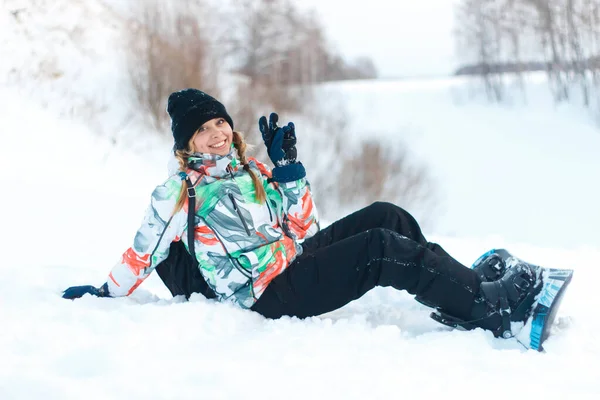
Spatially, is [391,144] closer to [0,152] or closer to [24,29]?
[24,29]

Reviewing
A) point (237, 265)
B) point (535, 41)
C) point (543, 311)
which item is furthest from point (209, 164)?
point (535, 41)

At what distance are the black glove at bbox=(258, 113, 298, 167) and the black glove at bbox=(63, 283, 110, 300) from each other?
0.85m

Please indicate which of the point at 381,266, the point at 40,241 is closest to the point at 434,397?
the point at 381,266

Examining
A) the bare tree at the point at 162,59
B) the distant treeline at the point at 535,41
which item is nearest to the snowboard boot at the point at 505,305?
the bare tree at the point at 162,59

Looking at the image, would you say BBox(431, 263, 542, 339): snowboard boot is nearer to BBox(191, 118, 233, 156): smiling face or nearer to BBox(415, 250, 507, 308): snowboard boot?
BBox(415, 250, 507, 308): snowboard boot

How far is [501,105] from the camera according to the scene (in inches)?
683

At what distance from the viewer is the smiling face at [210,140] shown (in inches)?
82.8

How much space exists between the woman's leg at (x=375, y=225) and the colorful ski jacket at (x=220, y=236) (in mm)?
209

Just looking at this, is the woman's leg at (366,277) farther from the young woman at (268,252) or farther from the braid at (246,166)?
the braid at (246,166)

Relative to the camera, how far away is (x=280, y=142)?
212cm

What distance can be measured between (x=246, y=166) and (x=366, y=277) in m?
0.66

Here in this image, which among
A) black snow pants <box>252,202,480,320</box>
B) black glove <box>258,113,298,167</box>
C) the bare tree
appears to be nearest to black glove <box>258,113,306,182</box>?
black glove <box>258,113,298,167</box>

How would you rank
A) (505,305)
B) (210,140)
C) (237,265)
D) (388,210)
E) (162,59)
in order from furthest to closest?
(162,59)
(388,210)
(210,140)
(237,265)
(505,305)

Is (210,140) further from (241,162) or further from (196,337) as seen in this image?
(196,337)
